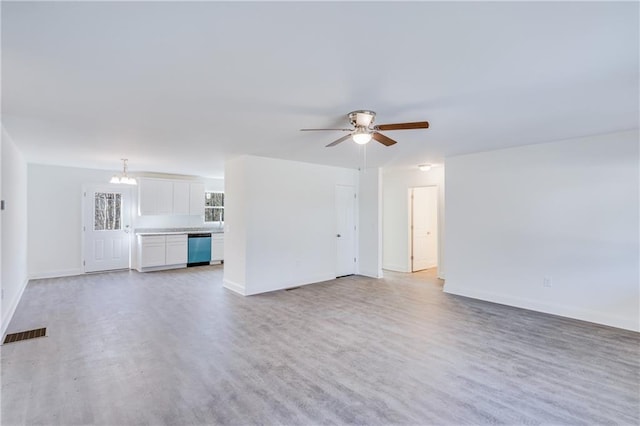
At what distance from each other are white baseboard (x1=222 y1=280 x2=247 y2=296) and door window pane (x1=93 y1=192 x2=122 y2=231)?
352 centimetres

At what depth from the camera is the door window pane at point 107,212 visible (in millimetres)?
7258

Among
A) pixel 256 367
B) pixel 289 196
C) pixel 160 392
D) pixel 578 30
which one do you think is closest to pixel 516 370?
pixel 256 367

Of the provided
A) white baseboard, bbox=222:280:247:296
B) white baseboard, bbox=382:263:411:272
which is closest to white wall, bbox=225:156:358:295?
white baseboard, bbox=222:280:247:296

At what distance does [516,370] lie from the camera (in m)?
2.81

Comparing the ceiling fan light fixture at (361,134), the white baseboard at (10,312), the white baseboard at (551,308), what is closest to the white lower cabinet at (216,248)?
the white baseboard at (10,312)

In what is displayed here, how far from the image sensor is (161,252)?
756cm

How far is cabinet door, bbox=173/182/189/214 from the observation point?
812 centimetres

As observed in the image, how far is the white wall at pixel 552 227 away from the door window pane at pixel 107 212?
714cm

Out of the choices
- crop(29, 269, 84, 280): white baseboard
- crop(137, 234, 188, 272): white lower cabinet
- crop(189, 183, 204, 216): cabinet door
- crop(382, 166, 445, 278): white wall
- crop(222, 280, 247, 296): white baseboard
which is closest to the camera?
crop(222, 280, 247, 296): white baseboard

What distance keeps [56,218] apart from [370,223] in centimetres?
655

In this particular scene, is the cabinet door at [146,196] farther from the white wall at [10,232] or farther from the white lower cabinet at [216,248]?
the white wall at [10,232]

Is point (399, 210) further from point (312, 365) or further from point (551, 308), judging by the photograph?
point (312, 365)

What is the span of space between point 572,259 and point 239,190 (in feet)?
16.1

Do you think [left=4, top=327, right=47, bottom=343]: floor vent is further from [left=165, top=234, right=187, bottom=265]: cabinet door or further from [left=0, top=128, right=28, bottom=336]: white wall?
[left=165, top=234, right=187, bottom=265]: cabinet door
